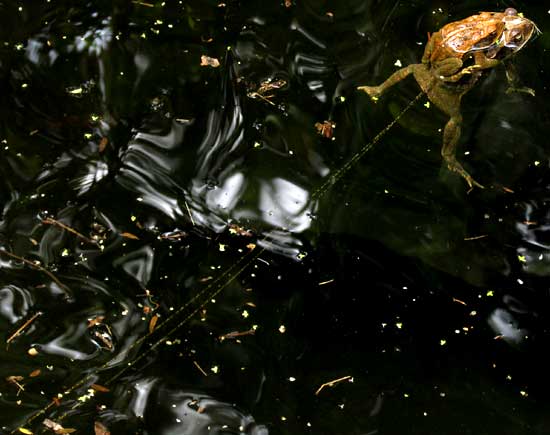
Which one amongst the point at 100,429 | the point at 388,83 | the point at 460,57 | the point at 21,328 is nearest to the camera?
the point at 100,429

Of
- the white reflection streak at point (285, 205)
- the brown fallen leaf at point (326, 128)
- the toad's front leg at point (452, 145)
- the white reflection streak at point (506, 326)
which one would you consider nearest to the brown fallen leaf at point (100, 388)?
the white reflection streak at point (285, 205)

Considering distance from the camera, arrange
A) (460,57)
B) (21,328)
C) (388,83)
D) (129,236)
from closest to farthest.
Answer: (21,328) < (129,236) < (460,57) < (388,83)

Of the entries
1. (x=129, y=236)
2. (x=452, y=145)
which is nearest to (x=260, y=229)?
(x=129, y=236)

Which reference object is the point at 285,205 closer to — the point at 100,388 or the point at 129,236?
the point at 129,236

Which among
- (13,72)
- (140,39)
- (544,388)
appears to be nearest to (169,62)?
(140,39)

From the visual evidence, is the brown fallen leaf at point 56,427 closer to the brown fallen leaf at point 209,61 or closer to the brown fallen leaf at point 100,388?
the brown fallen leaf at point 100,388
